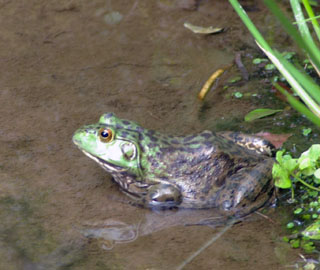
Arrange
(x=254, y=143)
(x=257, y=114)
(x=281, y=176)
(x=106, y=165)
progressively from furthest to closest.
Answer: (x=257, y=114), (x=254, y=143), (x=106, y=165), (x=281, y=176)

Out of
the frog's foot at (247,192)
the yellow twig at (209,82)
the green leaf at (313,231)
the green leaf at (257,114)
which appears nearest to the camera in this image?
the green leaf at (313,231)

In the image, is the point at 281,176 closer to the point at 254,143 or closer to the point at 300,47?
the point at 254,143

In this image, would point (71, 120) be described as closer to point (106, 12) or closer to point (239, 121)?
point (239, 121)

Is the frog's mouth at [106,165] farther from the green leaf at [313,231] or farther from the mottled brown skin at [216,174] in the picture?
the green leaf at [313,231]

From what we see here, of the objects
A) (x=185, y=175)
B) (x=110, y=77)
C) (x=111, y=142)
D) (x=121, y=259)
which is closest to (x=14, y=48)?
(x=110, y=77)

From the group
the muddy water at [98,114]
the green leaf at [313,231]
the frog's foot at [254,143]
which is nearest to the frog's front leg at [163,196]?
the muddy water at [98,114]

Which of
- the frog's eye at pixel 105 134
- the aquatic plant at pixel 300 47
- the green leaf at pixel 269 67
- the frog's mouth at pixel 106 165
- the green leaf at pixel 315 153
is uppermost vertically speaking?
the aquatic plant at pixel 300 47

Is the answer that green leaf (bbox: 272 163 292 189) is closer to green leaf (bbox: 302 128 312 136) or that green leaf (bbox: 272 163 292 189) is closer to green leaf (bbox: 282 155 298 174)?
green leaf (bbox: 282 155 298 174)

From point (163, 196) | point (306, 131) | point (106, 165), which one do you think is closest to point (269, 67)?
point (306, 131)
